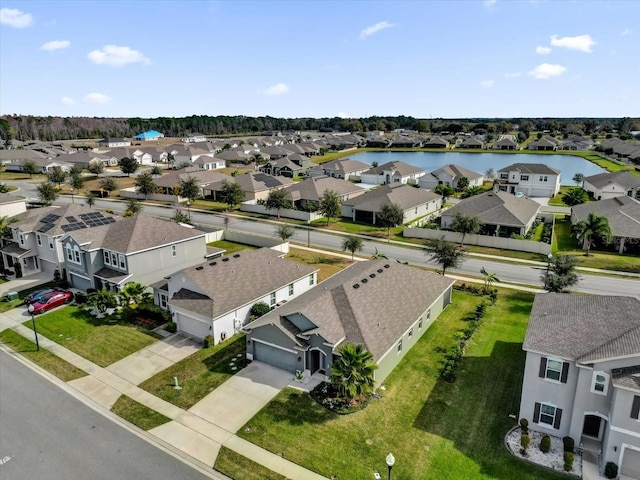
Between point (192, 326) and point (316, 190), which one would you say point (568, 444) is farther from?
point (316, 190)

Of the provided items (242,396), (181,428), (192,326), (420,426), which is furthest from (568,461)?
(192,326)

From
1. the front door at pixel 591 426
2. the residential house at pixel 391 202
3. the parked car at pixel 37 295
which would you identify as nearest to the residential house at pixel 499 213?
the residential house at pixel 391 202

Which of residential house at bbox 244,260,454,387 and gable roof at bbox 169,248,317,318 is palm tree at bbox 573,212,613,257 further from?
gable roof at bbox 169,248,317,318

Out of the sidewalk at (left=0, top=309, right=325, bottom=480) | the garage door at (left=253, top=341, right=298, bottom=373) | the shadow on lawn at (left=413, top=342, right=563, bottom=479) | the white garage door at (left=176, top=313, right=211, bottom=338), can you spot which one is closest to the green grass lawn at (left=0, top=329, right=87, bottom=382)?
the sidewalk at (left=0, top=309, right=325, bottom=480)

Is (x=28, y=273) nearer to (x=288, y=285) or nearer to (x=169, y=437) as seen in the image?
→ (x=288, y=285)

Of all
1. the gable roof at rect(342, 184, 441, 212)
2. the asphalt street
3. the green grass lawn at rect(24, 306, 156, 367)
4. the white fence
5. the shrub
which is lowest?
the asphalt street

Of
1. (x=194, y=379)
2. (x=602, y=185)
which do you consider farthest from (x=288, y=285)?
(x=602, y=185)
